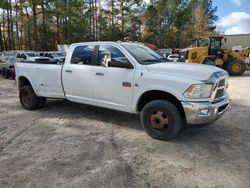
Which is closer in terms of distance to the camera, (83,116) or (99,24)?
(83,116)

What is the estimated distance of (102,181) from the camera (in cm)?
370

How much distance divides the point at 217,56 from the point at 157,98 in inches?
563

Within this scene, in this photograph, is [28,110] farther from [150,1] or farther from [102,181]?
[150,1]

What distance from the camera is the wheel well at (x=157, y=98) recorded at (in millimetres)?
5223

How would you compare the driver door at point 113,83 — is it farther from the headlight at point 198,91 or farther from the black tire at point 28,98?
the black tire at point 28,98

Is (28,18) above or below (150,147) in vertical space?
above

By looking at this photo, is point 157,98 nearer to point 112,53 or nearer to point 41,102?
point 112,53

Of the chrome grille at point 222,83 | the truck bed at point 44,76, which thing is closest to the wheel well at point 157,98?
the chrome grille at point 222,83

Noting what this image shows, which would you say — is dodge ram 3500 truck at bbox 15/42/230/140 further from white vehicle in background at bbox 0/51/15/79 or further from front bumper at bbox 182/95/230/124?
white vehicle in background at bbox 0/51/15/79

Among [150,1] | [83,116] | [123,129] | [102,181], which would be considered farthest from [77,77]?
[150,1]

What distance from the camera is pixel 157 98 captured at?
546 centimetres

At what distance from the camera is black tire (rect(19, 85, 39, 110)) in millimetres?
7684

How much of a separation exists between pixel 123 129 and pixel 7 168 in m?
2.54

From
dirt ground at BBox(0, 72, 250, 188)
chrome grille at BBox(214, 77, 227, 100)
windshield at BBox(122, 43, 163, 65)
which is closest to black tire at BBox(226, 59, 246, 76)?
dirt ground at BBox(0, 72, 250, 188)
